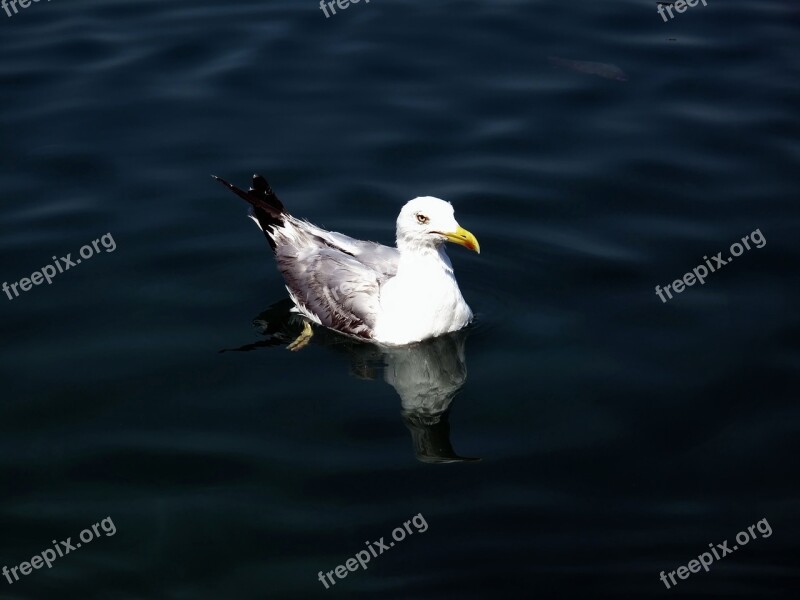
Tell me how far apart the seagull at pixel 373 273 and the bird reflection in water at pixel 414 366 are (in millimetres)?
93

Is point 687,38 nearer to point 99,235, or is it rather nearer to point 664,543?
point 99,235

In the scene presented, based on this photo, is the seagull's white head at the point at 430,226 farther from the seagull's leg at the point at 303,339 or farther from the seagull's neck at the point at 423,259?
the seagull's leg at the point at 303,339

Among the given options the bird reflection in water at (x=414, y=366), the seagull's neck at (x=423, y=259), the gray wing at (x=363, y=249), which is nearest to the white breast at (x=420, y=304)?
the seagull's neck at (x=423, y=259)

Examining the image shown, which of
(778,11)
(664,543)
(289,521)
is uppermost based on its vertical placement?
(778,11)

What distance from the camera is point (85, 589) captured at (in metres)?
8.09

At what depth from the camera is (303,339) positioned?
1105 centimetres

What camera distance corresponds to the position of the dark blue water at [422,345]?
27.6 feet

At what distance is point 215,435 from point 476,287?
3.12 metres

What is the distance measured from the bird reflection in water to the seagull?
0.09 meters

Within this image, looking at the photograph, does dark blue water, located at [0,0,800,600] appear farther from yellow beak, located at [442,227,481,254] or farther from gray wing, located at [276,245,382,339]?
yellow beak, located at [442,227,481,254]

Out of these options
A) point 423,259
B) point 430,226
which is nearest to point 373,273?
point 423,259

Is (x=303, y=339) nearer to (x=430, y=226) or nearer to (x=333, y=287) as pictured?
(x=333, y=287)

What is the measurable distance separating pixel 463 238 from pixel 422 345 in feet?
4.08

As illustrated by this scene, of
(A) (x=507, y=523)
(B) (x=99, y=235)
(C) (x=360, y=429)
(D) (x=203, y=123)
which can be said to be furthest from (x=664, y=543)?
(D) (x=203, y=123)
